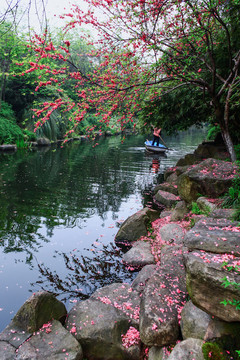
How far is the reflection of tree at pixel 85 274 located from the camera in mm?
5410

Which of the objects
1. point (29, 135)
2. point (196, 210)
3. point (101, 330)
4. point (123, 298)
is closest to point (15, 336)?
point (101, 330)

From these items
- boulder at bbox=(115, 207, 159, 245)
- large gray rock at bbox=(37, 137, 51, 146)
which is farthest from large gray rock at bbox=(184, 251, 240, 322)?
large gray rock at bbox=(37, 137, 51, 146)

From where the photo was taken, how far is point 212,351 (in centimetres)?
277

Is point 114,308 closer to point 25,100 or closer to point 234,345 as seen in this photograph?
point 234,345

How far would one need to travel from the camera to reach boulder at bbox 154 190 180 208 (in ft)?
33.8

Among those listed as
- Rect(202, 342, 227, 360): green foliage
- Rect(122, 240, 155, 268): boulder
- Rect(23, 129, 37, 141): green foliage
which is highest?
Rect(23, 129, 37, 141): green foliage

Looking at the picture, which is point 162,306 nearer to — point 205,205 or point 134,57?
point 205,205

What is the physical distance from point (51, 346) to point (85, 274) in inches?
99.1

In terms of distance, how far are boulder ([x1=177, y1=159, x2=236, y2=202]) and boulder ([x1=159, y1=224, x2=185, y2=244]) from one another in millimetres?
1544

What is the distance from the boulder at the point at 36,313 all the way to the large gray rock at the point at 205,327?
200cm

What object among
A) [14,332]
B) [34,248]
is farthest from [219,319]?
[34,248]

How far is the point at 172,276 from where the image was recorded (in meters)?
4.54

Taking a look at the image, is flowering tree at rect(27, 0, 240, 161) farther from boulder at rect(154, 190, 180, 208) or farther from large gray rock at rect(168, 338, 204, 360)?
large gray rock at rect(168, 338, 204, 360)

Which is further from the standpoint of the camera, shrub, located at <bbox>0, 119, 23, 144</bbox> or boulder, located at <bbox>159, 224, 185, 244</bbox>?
shrub, located at <bbox>0, 119, 23, 144</bbox>
